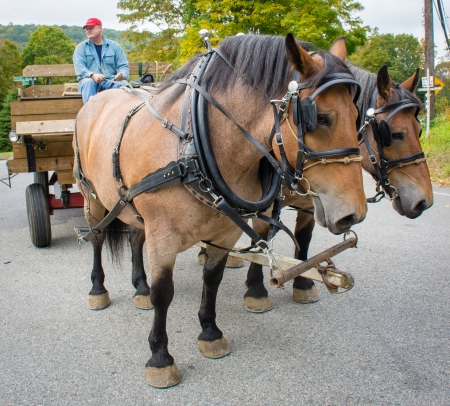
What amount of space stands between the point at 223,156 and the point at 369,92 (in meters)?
1.46

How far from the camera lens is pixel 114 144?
9.45 ft

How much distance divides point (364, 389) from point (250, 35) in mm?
2078

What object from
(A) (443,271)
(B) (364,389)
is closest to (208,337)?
(B) (364,389)

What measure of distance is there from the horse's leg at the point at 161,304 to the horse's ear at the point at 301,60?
3.70 feet

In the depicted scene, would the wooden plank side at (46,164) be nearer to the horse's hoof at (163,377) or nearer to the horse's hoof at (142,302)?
the horse's hoof at (142,302)

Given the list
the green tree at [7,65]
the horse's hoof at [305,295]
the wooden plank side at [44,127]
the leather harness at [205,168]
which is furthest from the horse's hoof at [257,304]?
the green tree at [7,65]

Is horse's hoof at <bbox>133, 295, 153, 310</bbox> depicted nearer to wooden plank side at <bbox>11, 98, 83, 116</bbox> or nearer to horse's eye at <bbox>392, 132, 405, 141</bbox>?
horse's eye at <bbox>392, 132, 405, 141</bbox>

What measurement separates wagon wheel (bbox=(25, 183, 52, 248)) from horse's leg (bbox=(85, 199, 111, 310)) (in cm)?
164

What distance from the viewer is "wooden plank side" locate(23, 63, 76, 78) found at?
6488mm

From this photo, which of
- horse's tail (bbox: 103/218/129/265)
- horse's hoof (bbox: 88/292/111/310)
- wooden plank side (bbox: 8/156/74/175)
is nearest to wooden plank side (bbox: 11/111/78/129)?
wooden plank side (bbox: 8/156/74/175)

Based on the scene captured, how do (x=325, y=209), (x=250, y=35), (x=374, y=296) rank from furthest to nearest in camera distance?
(x=374, y=296)
(x=250, y=35)
(x=325, y=209)

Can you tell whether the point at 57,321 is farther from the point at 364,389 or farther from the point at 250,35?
the point at 250,35

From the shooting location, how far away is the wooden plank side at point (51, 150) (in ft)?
17.0

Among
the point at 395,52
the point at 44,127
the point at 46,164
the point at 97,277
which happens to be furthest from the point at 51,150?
the point at 395,52
